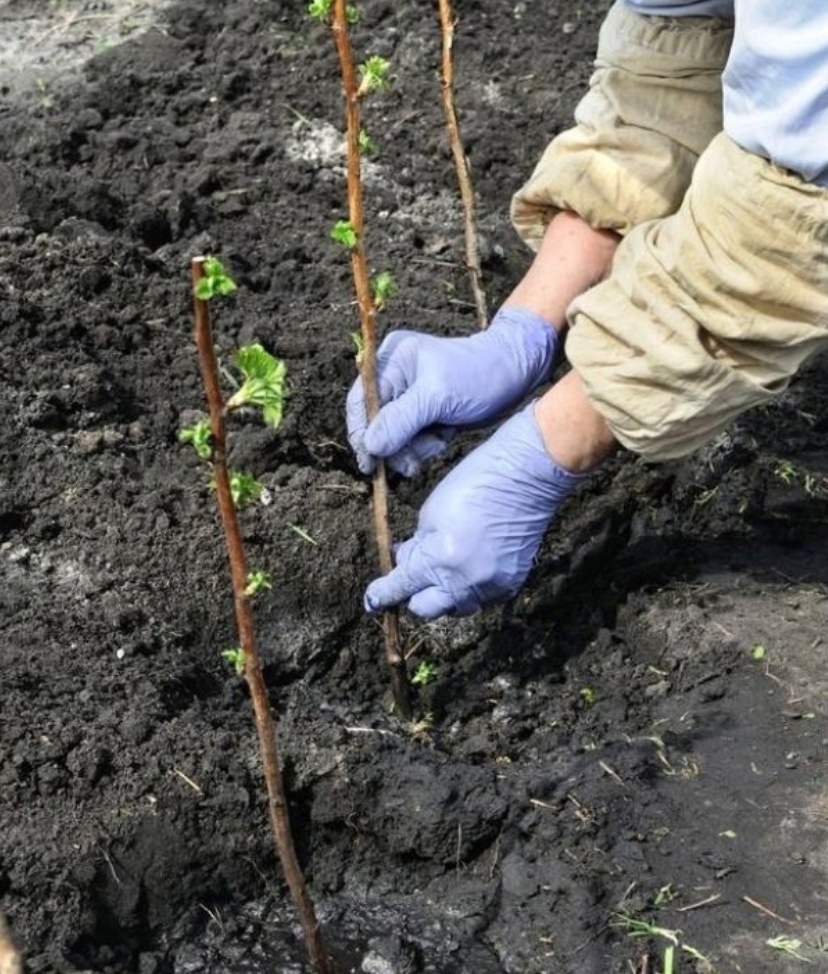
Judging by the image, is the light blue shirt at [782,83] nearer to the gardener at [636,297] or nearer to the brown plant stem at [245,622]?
the gardener at [636,297]

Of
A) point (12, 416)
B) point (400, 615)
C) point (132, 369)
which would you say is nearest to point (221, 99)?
point (132, 369)

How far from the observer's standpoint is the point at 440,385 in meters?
3.34

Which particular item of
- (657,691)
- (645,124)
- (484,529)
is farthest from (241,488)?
(645,124)

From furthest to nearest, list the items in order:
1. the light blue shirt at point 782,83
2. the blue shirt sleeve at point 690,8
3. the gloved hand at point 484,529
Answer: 1. the blue shirt sleeve at point 690,8
2. the gloved hand at point 484,529
3. the light blue shirt at point 782,83

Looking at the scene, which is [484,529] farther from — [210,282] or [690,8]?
[210,282]

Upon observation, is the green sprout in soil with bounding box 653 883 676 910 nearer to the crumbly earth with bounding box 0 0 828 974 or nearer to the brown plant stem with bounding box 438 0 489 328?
the crumbly earth with bounding box 0 0 828 974

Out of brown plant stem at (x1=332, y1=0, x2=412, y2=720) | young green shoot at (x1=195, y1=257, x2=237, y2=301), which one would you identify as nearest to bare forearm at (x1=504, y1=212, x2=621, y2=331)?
brown plant stem at (x1=332, y1=0, x2=412, y2=720)

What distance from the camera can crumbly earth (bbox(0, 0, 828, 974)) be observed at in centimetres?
275

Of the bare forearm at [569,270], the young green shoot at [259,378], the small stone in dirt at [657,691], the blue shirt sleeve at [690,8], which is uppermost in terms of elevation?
the blue shirt sleeve at [690,8]

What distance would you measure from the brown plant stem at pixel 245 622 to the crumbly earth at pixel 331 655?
0.84 feet

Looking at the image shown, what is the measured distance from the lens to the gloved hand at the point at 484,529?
10.3 ft

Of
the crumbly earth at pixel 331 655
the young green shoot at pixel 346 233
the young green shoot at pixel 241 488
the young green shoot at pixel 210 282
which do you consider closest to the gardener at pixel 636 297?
the crumbly earth at pixel 331 655

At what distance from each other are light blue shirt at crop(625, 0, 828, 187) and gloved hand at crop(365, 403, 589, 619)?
763 millimetres

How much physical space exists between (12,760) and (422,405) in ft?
3.55
